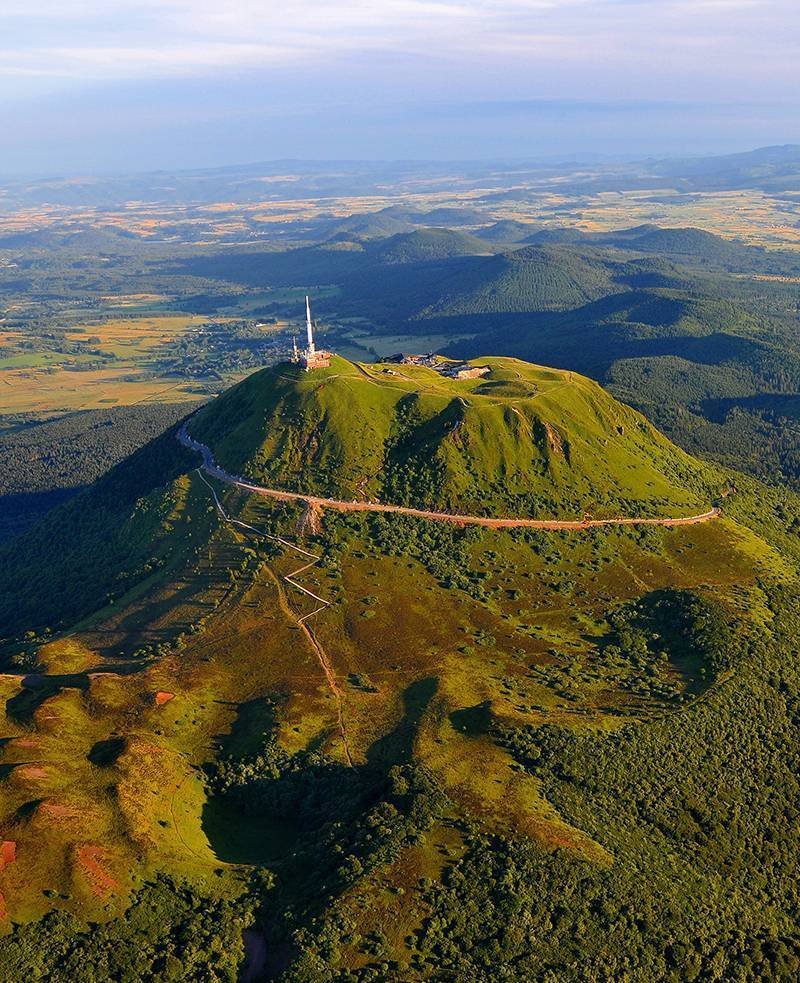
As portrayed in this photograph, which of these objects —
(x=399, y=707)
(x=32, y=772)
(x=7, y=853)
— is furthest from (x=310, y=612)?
(x=7, y=853)

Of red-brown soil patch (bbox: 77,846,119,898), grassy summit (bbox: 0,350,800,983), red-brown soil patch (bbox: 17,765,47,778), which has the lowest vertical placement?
grassy summit (bbox: 0,350,800,983)

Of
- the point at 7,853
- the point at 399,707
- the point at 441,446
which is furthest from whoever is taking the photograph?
the point at 441,446

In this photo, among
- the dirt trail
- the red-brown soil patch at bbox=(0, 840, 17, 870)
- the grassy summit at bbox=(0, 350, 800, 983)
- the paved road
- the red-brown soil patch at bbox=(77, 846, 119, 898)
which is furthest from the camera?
the paved road

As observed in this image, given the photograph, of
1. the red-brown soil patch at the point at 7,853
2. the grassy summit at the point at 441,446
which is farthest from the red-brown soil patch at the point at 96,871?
the grassy summit at the point at 441,446

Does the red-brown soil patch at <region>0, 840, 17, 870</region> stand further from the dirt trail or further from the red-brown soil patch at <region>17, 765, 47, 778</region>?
the dirt trail

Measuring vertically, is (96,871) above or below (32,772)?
below

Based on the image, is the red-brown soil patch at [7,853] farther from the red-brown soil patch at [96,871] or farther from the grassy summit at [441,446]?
the grassy summit at [441,446]

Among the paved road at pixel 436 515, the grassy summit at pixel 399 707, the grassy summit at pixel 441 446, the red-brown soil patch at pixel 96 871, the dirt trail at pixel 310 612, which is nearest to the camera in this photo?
the red-brown soil patch at pixel 96 871

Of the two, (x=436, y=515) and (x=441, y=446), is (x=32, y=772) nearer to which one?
(x=436, y=515)

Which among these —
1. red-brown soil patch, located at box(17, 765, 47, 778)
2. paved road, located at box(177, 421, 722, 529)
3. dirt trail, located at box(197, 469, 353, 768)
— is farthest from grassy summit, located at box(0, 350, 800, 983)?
paved road, located at box(177, 421, 722, 529)
